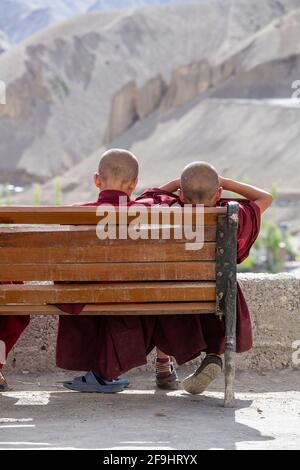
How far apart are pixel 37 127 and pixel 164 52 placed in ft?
41.3

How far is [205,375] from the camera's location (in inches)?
184

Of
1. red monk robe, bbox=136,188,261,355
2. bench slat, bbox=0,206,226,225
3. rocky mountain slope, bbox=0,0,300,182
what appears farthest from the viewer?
rocky mountain slope, bbox=0,0,300,182

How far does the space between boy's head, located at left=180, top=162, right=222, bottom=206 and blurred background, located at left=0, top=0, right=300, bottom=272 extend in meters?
45.3

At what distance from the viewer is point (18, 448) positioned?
361 cm

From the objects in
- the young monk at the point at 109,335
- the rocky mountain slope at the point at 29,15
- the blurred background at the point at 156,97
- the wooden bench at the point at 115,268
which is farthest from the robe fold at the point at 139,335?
the rocky mountain slope at the point at 29,15

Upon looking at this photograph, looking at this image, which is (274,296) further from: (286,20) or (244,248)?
(286,20)

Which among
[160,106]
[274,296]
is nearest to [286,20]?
[160,106]

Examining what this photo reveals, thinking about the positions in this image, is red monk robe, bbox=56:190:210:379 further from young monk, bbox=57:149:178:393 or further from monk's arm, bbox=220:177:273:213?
monk's arm, bbox=220:177:273:213

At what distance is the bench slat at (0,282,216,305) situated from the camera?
4398mm

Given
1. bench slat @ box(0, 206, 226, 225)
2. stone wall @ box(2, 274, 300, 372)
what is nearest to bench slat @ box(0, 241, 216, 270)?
bench slat @ box(0, 206, 226, 225)

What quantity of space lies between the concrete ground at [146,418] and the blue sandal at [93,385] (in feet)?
0.14

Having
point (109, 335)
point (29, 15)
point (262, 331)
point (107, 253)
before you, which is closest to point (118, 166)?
point (107, 253)

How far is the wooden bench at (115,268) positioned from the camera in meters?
4.37

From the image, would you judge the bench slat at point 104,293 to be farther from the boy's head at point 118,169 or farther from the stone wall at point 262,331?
the stone wall at point 262,331
